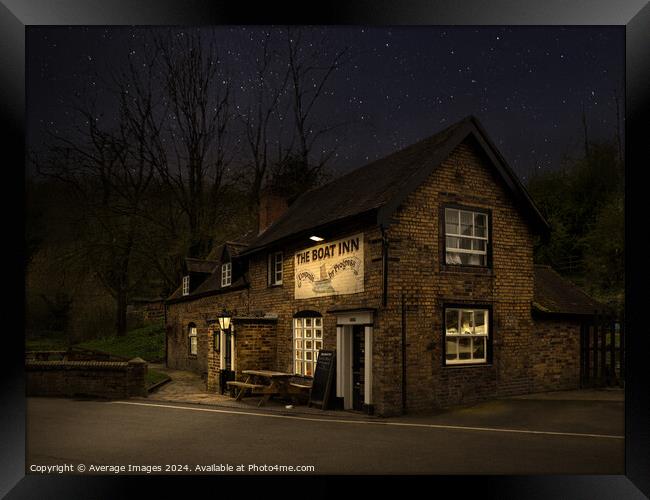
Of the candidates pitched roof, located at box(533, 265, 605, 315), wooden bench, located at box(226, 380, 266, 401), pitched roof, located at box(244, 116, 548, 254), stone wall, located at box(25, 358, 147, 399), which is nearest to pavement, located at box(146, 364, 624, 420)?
wooden bench, located at box(226, 380, 266, 401)

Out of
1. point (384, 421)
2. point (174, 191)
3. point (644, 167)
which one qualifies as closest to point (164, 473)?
point (384, 421)

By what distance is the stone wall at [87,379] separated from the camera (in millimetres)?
10338

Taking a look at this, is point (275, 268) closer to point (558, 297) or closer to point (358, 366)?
point (358, 366)

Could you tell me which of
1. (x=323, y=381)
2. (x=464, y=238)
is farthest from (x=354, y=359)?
(x=464, y=238)

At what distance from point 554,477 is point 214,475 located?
4.14 m

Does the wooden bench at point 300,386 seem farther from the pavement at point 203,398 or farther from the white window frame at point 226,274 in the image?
the white window frame at point 226,274

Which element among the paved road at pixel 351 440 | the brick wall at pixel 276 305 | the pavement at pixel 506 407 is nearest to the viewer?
the paved road at pixel 351 440

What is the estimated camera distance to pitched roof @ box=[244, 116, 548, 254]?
29.6 ft

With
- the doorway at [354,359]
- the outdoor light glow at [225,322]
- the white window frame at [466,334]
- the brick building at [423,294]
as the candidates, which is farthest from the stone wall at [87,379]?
the white window frame at [466,334]

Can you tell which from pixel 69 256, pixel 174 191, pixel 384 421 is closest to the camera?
pixel 384 421

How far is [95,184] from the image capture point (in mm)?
9406

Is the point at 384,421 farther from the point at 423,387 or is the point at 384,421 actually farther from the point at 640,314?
the point at 640,314

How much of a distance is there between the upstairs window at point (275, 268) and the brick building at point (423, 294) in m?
0.27

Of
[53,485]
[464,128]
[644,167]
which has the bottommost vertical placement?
[53,485]
